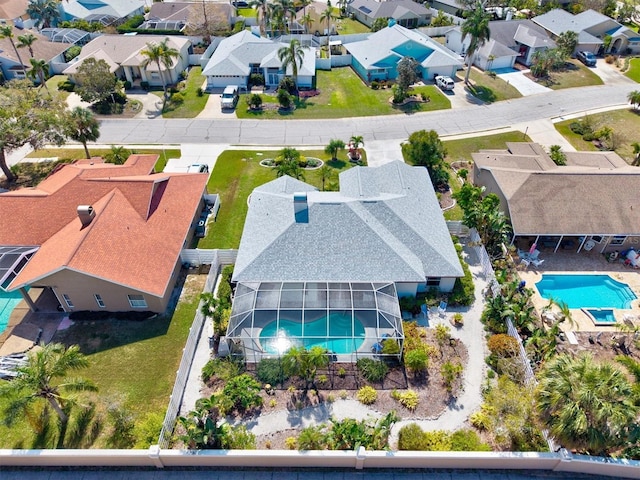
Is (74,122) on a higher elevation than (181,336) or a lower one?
higher

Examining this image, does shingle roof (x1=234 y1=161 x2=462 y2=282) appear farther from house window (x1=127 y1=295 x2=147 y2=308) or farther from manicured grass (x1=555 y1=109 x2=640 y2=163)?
manicured grass (x1=555 y1=109 x2=640 y2=163)

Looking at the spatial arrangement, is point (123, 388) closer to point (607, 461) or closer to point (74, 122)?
point (607, 461)

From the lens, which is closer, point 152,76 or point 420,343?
point 420,343

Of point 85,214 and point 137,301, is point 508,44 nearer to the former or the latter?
point 85,214

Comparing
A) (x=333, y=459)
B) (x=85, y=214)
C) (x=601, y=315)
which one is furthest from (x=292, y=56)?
(x=333, y=459)

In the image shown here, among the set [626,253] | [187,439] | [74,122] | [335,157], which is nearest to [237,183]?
[335,157]

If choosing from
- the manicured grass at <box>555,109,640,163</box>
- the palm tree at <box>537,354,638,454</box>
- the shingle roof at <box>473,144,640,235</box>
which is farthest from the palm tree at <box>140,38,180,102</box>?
the palm tree at <box>537,354,638,454</box>
